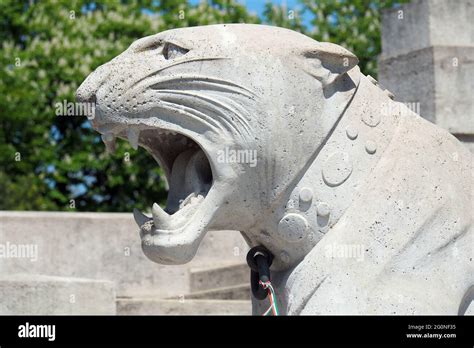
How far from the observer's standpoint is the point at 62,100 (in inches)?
950

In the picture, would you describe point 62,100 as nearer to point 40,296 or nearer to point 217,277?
point 217,277

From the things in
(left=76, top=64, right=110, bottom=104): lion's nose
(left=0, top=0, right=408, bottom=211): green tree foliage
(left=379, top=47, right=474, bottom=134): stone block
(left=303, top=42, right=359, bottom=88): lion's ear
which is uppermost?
(left=303, top=42, right=359, bottom=88): lion's ear

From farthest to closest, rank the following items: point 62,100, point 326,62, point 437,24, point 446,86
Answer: point 62,100 → point 437,24 → point 446,86 → point 326,62

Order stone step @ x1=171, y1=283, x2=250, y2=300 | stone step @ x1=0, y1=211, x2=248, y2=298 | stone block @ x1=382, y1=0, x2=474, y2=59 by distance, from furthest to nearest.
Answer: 1. stone step @ x1=0, y1=211, x2=248, y2=298
2. stone step @ x1=171, y1=283, x2=250, y2=300
3. stone block @ x1=382, y1=0, x2=474, y2=59

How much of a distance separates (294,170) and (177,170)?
0.56 m

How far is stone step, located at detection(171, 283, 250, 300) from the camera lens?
11.5 metres

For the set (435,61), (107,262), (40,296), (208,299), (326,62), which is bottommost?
(208,299)

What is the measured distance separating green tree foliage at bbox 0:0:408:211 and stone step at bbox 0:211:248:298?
10781 millimetres

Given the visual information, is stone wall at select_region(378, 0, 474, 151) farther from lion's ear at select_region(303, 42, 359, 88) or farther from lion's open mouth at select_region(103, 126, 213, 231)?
lion's open mouth at select_region(103, 126, 213, 231)

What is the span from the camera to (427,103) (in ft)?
31.2

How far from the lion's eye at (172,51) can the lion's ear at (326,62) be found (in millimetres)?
565

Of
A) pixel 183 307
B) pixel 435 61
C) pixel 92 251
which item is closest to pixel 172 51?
pixel 435 61

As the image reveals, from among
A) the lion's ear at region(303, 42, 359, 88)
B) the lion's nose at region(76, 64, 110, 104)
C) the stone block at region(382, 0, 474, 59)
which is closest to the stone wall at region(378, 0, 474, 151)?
the stone block at region(382, 0, 474, 59)

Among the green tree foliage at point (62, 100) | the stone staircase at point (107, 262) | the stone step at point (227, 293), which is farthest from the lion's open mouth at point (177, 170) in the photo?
the green tree foliage at point (62, 100)
